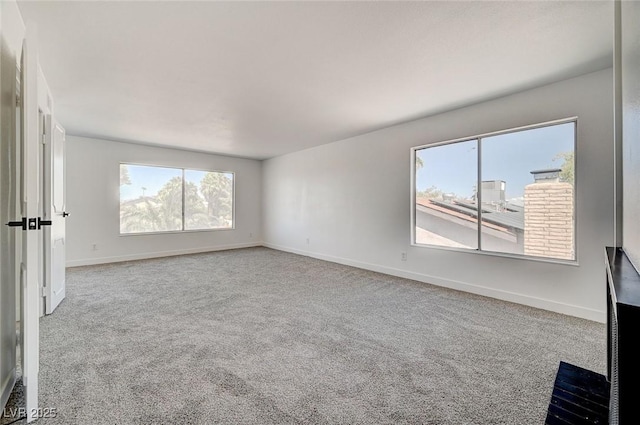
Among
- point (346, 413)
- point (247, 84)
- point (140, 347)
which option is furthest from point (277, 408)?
point (247, 84)

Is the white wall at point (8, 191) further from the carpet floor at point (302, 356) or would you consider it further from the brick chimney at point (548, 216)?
the brick chimney at point (548, 216)

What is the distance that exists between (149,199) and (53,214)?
3.09 meters

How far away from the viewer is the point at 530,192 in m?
3.08

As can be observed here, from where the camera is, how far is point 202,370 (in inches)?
72.2

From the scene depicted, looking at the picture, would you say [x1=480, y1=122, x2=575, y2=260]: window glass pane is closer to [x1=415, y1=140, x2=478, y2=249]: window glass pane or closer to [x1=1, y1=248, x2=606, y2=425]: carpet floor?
[x1=415, y1=140, x2=478, y2=249]: window glass pane

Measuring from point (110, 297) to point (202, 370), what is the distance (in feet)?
7.52

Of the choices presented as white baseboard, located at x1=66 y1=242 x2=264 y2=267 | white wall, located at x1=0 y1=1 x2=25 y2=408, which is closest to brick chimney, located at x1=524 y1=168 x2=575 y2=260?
white wall, located at x1=0 y1=1 x2=25 y2=408

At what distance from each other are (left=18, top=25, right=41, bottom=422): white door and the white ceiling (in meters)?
0.71

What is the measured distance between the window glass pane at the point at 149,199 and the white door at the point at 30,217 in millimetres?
4705

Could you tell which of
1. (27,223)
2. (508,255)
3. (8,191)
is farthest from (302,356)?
(508,255)

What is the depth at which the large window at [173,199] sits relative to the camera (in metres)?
5.58

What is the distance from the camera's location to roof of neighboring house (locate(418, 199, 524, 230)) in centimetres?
320

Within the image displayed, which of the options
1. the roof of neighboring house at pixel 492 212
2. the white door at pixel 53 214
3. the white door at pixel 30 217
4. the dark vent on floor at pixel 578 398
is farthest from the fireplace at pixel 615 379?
the white door at pixel 53 214

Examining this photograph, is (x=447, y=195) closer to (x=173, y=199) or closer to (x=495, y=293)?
(x=495, y=293)
